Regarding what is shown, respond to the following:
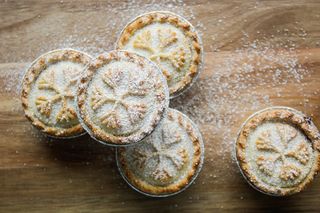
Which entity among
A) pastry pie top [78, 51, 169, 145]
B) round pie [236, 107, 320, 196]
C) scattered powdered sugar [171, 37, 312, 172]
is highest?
pastry pie top [78, 51, 169, 145]

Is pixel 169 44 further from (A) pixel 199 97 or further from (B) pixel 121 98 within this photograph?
(B) pixel 121 98

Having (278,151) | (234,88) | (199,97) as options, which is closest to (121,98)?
(199,97)

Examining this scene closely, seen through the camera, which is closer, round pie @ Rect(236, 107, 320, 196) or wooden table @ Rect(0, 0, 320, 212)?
round pie @ Rect(236, 107, 320, 196)

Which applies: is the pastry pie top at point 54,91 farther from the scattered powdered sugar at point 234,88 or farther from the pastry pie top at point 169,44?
the scattered powdered sugar at point 234,88

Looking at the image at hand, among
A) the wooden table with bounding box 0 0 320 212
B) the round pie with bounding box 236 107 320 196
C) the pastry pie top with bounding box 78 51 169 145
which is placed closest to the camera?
the pastry pie top with bounding box 78 51 169 145

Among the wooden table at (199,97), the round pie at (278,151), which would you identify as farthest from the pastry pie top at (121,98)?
the round pie at (278,151)

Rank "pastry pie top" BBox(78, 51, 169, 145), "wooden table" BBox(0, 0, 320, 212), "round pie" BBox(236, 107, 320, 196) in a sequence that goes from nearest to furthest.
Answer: "pastry pie top" BBox(78, 51, 169, 145), "round pie" BBox(236, 107, 320, 196), "wooden table" BBox(0, 0, 320, 212)

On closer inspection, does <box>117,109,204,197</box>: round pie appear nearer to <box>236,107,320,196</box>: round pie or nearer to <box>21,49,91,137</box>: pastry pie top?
<box>236,107,320,196</box>: round pie

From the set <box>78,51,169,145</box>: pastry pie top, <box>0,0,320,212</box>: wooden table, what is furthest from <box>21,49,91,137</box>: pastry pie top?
<box>78,51,169,145</box>: pastry pie top
